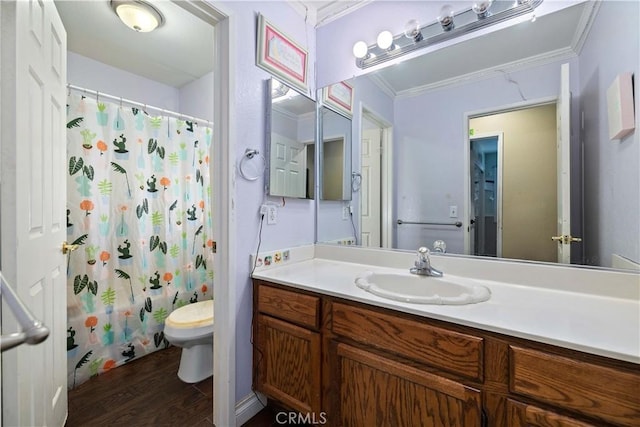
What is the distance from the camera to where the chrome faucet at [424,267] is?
4.42 feet

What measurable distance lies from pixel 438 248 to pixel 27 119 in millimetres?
1736

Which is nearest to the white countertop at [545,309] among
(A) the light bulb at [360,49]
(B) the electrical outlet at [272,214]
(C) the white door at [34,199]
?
(B) the electrical outlet at [272,214]

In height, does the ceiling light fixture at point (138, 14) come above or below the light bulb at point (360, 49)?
above

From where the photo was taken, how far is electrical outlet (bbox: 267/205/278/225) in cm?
159

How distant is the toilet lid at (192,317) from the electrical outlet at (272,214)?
32.1 inches

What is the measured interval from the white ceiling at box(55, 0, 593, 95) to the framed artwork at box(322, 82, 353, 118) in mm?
214

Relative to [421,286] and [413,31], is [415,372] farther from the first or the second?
[413,31]

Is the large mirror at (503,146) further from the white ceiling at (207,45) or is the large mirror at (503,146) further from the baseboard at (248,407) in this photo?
the baseboard at (248,407)

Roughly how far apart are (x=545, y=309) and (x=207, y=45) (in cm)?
276

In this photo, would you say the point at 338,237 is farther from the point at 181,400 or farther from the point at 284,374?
the point at 181,400

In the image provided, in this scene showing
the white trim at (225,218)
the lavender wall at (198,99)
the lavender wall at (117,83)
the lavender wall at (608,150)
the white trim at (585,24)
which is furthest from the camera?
the lavender wall at (198,99)

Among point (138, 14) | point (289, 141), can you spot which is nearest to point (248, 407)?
point (289, 141)

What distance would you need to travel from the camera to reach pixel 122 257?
6.82ft

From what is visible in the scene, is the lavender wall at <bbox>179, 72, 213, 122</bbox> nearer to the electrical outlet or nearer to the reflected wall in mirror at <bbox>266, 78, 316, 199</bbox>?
the reflected wall in mirror at <bbox>266, 78, 316, 199</bbox>
